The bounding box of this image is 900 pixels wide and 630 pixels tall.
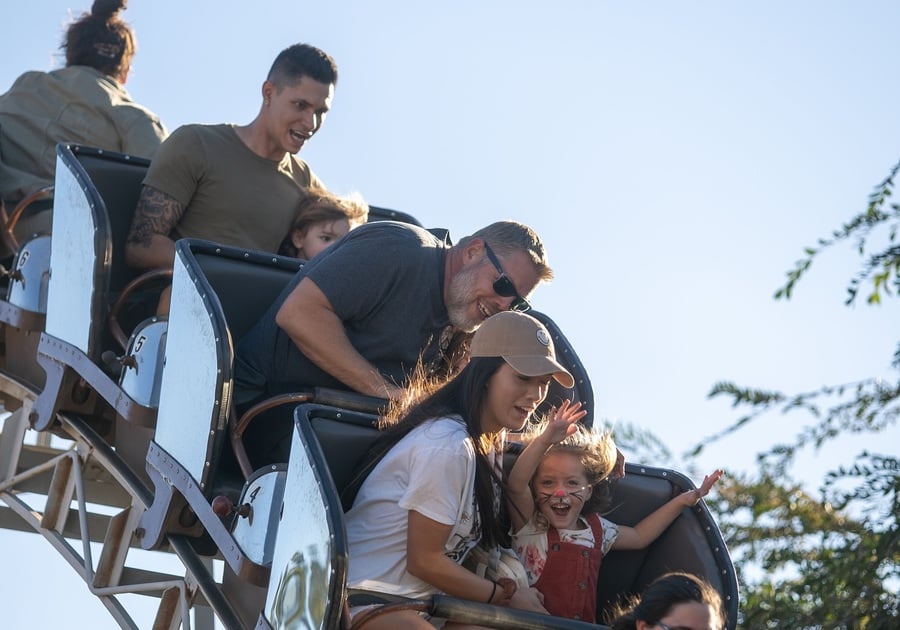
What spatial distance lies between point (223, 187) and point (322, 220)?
14.1 inches

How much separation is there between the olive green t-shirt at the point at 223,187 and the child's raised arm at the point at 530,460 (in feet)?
6.20

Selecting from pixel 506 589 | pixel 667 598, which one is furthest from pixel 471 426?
pixel 667 598

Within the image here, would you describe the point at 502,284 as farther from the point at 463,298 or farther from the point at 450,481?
the point at 450,481

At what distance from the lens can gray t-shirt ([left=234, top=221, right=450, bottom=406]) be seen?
14.8 feet

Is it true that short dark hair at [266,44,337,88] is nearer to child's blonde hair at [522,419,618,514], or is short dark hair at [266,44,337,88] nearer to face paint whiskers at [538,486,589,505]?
child's blonde hair at [522,419,618,514]

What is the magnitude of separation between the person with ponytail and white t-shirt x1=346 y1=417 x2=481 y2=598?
3045mm

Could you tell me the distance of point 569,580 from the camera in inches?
156

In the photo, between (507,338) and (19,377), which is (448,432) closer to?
(507,338)

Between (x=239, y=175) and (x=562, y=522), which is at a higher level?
(x=239, y=175)

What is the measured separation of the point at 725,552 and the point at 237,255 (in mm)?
1764

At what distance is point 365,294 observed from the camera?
178 inches

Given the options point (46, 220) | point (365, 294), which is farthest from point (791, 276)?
point (46, 220)

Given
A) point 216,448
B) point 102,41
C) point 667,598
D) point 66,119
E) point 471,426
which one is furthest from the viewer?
point 102,41

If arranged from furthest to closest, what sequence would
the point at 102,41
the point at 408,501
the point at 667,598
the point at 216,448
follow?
the point at 102,41
the point at 216,448
the point at 408,501
the point at 667,598
